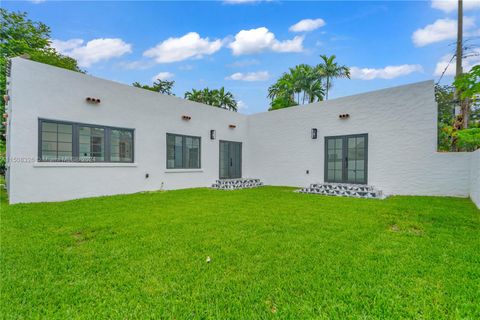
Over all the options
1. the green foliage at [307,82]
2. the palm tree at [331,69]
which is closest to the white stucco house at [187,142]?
the green foliage at [307,82]

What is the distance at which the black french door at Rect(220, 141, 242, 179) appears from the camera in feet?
37.8

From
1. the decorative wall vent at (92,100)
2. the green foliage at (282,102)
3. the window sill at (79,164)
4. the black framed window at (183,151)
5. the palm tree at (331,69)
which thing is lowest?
the window sill at (79,164)

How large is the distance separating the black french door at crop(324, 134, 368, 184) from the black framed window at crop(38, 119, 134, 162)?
25.3 ft

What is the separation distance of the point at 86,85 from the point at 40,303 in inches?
276

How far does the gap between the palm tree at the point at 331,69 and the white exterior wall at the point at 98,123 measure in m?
13.7

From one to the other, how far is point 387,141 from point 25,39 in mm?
20673

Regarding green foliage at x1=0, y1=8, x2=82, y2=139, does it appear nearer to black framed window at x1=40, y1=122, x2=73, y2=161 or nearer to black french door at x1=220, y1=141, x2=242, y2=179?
black framed window at x1=40, y1=122, x2=73, y2=161

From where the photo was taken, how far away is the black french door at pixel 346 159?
8906 millimetres

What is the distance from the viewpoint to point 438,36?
31.9ft

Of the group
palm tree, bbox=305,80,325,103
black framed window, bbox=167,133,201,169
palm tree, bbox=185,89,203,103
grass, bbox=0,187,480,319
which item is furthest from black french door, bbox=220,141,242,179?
palm tree, bbox=185,89,203,103

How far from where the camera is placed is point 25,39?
14.5m

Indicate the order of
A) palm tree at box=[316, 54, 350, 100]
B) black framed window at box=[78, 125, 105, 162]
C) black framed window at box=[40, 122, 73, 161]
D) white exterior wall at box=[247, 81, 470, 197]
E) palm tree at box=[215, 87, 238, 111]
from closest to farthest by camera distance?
black framed window at box=[40, 122, 73, 161]
black framed window at box=[78, 125, 105, 162]
white exterior wall at box=[247, 81, 470, 197]
palm tree at box=[316, 54, 350, 100]
palm tree at box=[215, 87, 238, 111]

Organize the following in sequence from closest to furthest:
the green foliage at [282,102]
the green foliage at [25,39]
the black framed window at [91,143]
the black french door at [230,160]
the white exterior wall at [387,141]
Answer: the black framed window at [91,143], the white exterior wall at [387,141], the black french door at [230,160], the green foliage at [25,39], the green foliage at [282,102]

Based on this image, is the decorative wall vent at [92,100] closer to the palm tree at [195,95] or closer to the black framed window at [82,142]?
the black framed window at [82,142]
